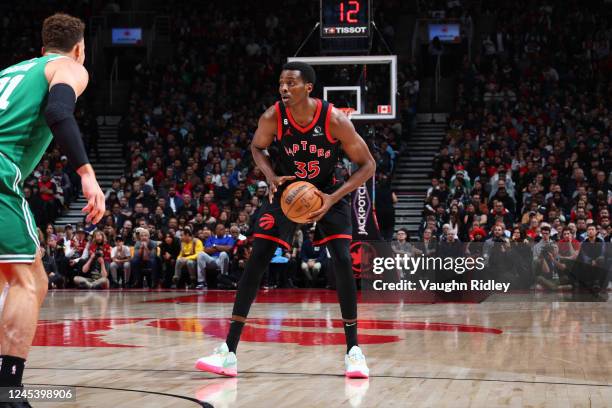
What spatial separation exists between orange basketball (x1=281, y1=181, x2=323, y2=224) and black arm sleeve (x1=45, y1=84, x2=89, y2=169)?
6.29ft

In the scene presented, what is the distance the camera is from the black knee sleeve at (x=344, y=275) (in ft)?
18.3

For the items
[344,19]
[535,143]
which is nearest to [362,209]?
[344,19]

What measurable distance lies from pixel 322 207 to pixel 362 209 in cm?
833

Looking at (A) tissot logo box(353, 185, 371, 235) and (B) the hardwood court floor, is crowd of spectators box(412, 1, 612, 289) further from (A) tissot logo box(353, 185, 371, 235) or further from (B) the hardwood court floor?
(B) the hardwood court floor

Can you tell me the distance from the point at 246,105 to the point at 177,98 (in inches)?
68.4

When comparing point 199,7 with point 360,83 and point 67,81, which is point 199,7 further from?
point 67,81

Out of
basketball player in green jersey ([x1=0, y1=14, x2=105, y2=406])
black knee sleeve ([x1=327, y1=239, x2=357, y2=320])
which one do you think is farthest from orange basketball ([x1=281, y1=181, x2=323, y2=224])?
basketball player in green jersey ([x1=0, y1=14, x2=105, y2=406])

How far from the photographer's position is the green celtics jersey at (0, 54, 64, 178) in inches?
150

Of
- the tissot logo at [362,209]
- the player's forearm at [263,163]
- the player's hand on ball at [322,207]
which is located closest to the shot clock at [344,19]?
the tissot logo at [362,209]

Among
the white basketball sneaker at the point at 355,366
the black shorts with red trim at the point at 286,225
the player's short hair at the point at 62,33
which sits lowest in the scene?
the white basketball sneaker at the point at 355,366

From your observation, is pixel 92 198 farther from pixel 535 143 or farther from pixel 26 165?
pixel 535 143

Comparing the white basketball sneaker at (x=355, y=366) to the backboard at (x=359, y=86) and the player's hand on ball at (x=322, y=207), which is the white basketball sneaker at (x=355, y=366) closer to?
the player's hand on ball at (x=322, y=207)

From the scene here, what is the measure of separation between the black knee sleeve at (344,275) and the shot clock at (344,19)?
8.89 metres

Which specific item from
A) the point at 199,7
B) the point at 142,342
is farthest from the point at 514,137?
the point at 142,342
